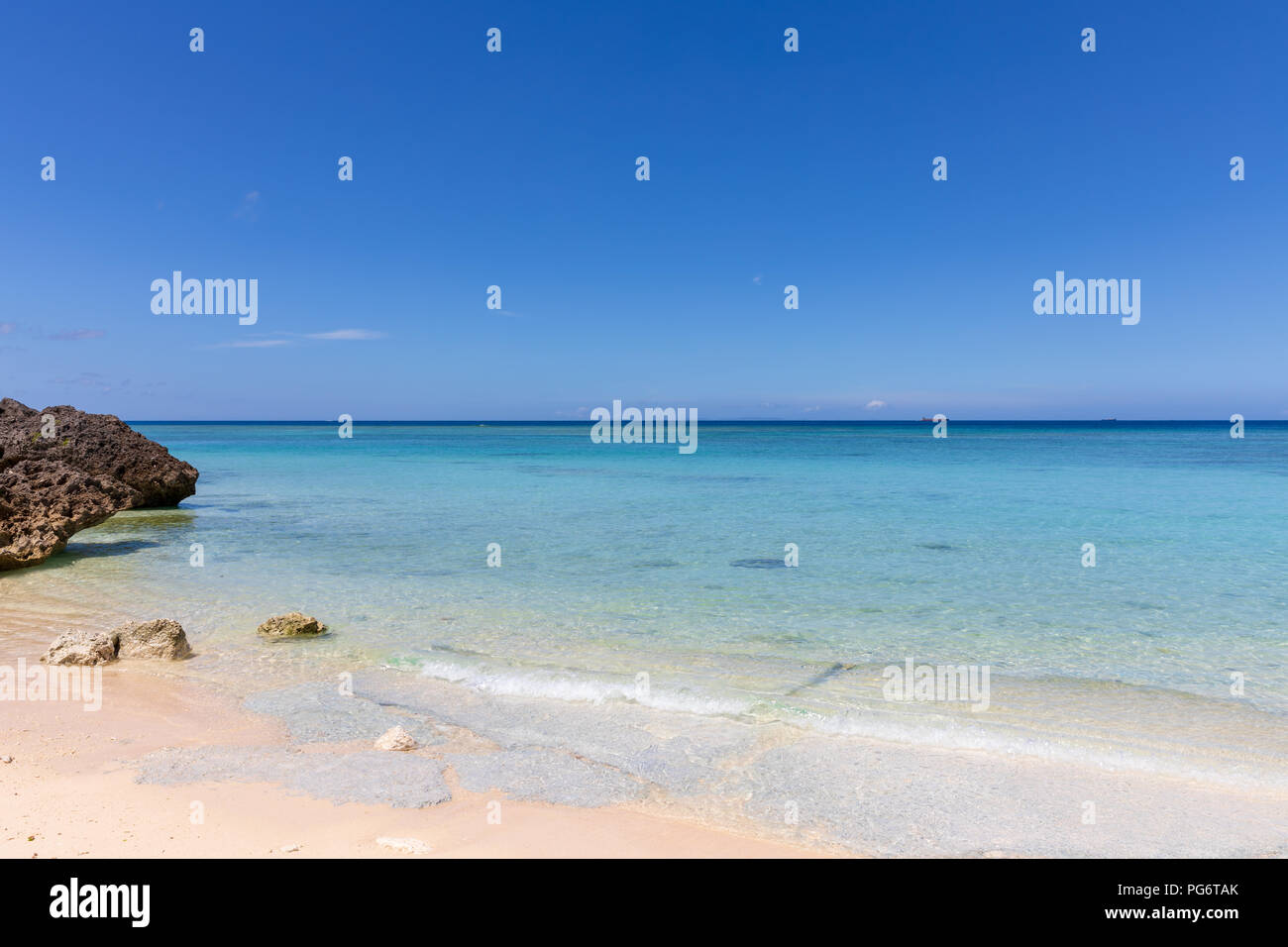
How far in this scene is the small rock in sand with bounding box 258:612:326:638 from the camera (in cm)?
841

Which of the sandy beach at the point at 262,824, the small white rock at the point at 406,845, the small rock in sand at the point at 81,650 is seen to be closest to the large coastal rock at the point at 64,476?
the small rock in sand at the point at 81,650

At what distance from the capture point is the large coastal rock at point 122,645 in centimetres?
725

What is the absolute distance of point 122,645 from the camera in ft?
24.8

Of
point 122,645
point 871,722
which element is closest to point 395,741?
point 871,722

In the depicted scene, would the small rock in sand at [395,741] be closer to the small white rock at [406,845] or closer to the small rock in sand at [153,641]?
the small white rock at [406,845]

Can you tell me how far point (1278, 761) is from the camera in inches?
209

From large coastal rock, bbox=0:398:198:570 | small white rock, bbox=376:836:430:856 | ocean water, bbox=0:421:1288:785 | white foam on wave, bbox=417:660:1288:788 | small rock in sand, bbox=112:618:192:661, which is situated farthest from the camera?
large coastal rock, bbox=0:398:198:570

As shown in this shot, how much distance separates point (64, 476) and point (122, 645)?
799cm

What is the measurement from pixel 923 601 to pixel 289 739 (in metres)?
7.98

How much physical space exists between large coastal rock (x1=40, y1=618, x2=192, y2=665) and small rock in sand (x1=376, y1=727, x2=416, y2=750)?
3.64 m

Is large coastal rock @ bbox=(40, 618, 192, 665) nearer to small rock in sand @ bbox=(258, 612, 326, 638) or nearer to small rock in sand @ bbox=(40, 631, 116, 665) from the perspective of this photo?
small rock in sand @ bbox=(40, 631, 116, 665)

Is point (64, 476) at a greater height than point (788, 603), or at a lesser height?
greater

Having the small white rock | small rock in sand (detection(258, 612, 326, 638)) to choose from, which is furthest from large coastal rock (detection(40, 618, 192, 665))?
the small white rock

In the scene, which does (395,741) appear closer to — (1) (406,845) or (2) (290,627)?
(1) (406,845)
